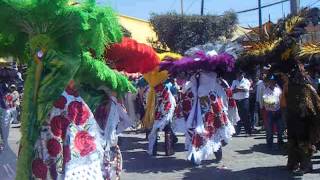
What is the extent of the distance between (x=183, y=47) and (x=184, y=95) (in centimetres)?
1845

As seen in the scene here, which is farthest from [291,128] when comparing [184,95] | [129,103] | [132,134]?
[132,134]

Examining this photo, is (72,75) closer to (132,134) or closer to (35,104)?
(35,104)

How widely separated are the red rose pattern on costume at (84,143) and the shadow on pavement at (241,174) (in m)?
5.36

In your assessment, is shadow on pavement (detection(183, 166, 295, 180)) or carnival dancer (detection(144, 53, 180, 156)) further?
carnival dancer (detection(144, 53, 180, 156))

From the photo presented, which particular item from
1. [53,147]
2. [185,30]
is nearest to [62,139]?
[53,147]

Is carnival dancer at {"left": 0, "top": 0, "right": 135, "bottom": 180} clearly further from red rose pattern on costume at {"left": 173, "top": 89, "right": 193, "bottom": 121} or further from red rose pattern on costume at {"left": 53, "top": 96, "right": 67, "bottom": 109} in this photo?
red rose pattern on costume at {"left": 173, "top": 89, "right": 193, "bottom": 121}

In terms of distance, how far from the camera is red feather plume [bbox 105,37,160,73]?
606 cm

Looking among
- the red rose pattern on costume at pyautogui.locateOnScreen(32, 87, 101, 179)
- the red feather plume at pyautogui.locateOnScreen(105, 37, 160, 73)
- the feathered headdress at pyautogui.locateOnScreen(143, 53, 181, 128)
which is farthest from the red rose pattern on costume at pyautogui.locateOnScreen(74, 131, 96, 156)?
the feathered headdress at pyautogui.locateOnScreen(143, 53, 181, 128)

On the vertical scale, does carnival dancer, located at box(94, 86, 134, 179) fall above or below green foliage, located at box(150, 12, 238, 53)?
below

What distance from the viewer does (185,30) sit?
28.1 meters

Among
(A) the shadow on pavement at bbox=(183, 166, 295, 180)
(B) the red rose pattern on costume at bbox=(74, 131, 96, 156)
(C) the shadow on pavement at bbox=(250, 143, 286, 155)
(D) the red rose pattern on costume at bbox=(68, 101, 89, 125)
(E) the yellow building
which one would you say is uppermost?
(E) the yellow building

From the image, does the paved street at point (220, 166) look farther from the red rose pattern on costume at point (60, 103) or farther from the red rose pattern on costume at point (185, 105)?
the red rose pattern on costume at point (60, 103)

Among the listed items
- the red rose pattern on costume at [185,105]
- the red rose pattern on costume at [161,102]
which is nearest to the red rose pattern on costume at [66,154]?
the red rose pattern on costume at [185,105]

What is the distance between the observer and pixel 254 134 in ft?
46.4
